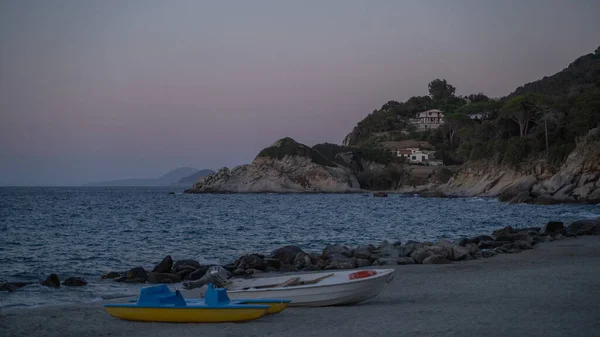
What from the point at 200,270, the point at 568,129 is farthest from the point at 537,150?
the point at 200,270

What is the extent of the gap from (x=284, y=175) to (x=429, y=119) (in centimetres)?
6816


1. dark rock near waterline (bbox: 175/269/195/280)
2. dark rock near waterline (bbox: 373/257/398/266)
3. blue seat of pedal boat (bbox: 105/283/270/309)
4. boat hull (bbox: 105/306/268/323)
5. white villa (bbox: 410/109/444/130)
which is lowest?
dark rock near waterline (bbox: 373/257/398/266)

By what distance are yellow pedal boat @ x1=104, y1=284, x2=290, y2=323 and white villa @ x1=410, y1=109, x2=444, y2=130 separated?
171934 millimetres

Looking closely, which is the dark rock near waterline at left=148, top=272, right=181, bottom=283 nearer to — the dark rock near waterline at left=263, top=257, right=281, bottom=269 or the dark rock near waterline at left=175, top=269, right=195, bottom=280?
the dark rock near waterline at left=175, top=269, right=195, bottom=280

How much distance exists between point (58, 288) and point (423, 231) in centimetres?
2420

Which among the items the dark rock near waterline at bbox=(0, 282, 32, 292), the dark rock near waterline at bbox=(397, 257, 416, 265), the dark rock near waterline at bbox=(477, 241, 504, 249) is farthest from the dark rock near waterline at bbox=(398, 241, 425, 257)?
the dark rock near waterline at bbox=(0, 282, 32, 292)

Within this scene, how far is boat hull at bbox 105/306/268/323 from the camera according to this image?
11.2 metres

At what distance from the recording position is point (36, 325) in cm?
1194

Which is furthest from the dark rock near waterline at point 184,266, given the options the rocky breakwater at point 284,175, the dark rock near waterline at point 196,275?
the rocky breakwater at point 284,175

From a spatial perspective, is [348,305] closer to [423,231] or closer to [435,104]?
[423,231]

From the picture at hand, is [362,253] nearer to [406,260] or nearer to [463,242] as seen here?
[406,260]

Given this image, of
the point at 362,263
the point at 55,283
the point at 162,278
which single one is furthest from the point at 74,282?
the point at 362,263

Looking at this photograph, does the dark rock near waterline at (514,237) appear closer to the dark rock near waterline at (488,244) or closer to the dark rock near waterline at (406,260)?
the dark rock near waterline at (488,244)

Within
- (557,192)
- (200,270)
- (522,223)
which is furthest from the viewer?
(557,192)
